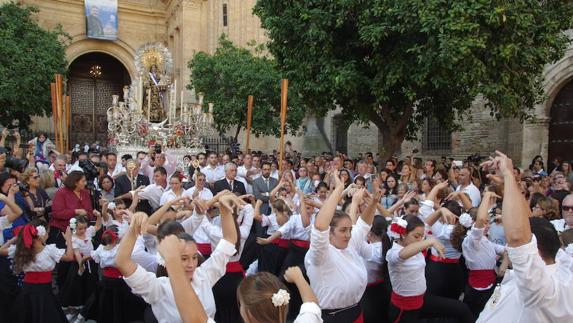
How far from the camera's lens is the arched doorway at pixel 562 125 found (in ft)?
51.2

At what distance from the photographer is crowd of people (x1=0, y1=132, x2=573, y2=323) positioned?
2.78 meters

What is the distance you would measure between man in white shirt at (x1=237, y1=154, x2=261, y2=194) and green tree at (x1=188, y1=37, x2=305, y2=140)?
8981mm

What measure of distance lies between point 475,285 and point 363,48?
805 centimetres

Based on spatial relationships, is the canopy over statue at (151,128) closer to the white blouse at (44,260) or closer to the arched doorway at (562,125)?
the white blouse at (44,260)

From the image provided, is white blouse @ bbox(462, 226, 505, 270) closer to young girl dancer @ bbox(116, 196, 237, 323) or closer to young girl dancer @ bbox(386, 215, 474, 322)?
young girl dancer @ bbox(386, 215, 474, 322)

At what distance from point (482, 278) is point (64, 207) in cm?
585

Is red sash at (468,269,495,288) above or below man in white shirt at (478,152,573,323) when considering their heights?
below

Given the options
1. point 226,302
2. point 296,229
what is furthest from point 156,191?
point 226,302

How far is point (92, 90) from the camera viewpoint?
33.9 metres

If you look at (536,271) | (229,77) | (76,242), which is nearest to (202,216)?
(76,242)

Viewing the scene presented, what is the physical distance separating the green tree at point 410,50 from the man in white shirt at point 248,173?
2548 millimetres

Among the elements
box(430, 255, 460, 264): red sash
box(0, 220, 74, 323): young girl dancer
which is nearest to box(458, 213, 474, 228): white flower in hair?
box(430, 255, 460, 264): red sash

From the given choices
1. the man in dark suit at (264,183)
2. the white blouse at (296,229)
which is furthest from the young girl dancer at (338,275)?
the man in dark suit at (264,183)

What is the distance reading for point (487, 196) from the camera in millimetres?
4723
